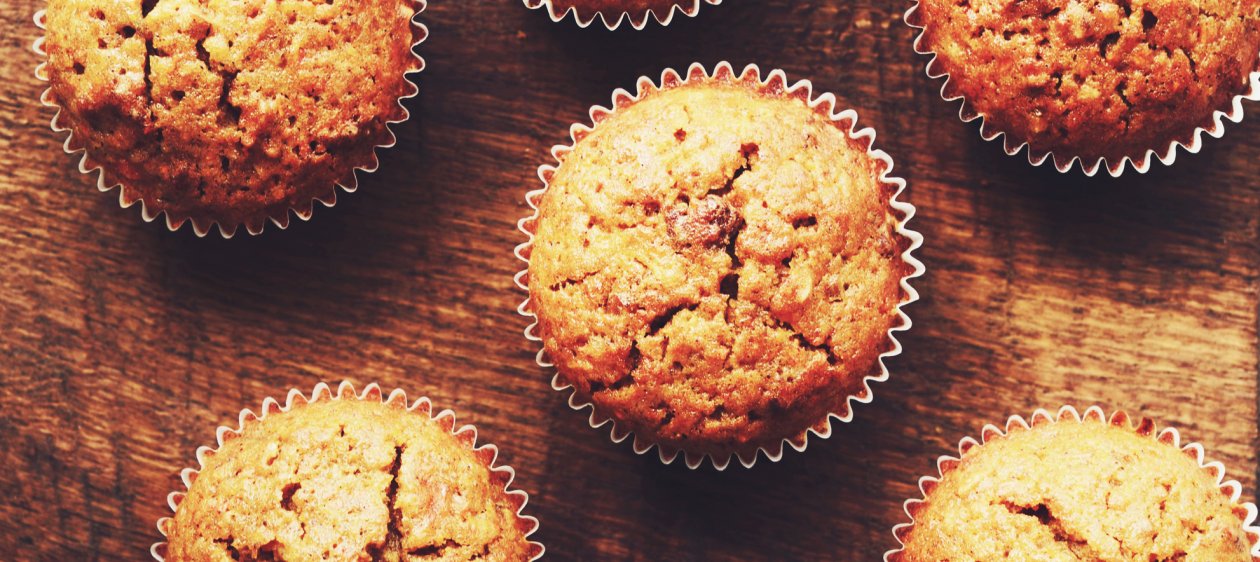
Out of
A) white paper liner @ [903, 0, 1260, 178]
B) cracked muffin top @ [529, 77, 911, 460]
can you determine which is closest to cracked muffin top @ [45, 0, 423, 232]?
cracked muffin top @ [529, 77, 911, 460]

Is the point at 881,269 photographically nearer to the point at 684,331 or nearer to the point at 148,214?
the point at 684,331

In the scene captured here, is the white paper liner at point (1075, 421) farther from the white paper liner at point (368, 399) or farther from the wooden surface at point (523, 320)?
the white paper liner at point (368, 399)

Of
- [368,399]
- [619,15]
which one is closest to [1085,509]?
[619,15]

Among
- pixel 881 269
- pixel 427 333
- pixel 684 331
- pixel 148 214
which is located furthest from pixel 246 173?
pixel 881 269

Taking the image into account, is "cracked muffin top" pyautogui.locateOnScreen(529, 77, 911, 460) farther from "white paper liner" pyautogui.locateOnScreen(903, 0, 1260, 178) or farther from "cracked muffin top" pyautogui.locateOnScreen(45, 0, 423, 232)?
"cracked muffin top" pyautogui.locateOnScreen(45, 0, 423, 232)

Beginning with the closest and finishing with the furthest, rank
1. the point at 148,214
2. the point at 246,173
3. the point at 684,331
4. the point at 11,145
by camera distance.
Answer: the point at 684,331 → the point at 246,173 → the point at 148,214 → the point at 11,145

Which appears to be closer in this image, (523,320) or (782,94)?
(782,94)

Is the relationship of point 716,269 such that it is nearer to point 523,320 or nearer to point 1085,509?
point 523,320

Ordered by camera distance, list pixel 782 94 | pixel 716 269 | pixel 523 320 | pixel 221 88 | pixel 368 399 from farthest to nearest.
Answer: pixel 523 320 → pixel 368 399 → pixel 782 94 → pixel 221 88 → pixel 716 269
